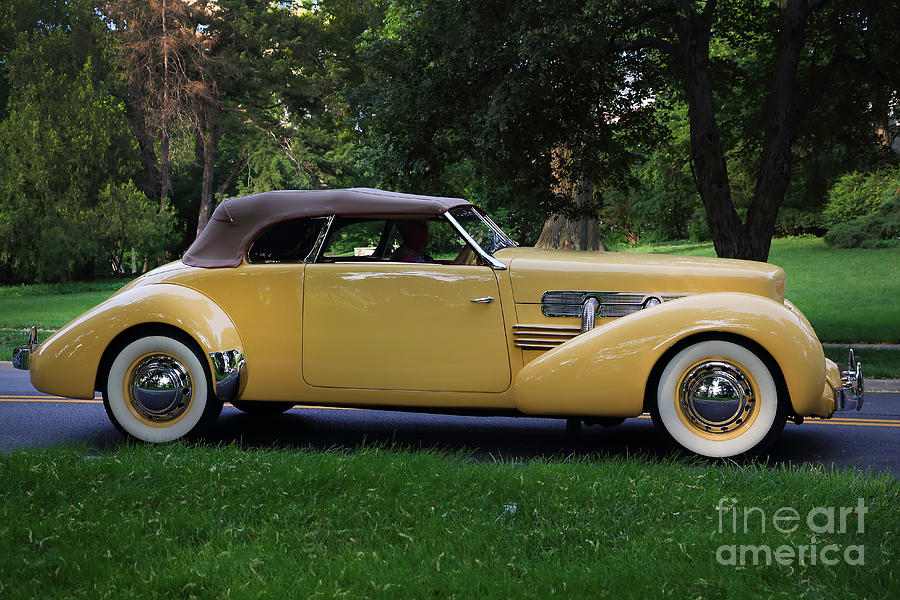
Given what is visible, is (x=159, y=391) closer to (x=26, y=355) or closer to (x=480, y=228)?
(x=26, y=355)

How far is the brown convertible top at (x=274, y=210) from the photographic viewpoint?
5.98m

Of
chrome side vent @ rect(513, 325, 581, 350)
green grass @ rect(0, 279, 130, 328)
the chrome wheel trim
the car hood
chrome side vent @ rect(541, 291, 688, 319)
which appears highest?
the car hood

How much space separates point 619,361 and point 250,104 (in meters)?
31.8

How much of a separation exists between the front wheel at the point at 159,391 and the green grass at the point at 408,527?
651 millimetres

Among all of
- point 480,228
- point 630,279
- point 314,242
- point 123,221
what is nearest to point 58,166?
point 123,221

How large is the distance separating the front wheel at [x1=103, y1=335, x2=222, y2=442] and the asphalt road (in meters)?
0.31

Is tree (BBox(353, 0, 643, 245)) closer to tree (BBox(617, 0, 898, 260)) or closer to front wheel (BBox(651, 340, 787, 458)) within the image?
tree (BBox(617, 0, 898, 260))

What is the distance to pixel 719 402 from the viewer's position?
5367mm

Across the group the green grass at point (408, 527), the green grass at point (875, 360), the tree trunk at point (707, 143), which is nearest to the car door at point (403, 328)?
the green grass at point (408, 527)

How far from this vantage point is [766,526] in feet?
13.0

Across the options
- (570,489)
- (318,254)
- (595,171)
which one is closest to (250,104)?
(595,171)

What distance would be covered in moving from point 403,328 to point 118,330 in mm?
2045

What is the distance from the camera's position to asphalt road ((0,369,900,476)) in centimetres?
595

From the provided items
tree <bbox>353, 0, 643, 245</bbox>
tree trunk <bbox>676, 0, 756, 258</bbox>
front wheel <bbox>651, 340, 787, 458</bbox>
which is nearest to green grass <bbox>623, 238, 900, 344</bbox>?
tree trunk <bbox>676, 0, 756, 258</bbox>
